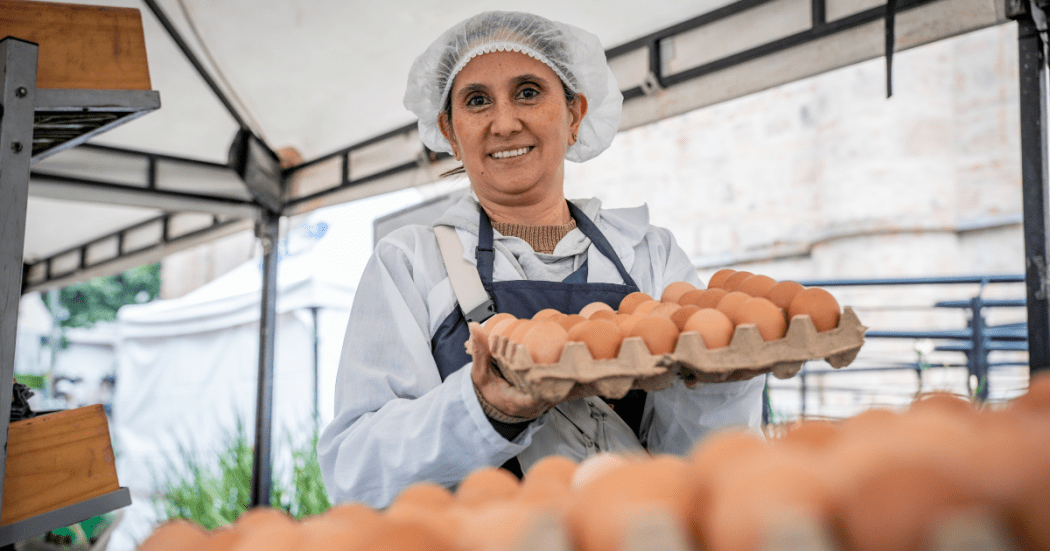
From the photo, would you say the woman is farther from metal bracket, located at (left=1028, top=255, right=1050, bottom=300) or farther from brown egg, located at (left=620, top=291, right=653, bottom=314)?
metal bracket, located at (left=1028, top=255, right=1050, bottom=300)

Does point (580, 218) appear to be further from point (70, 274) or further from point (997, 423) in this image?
point (70, 274)

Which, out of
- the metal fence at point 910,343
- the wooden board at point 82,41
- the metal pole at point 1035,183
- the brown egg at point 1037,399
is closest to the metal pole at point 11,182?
the wooden board at point 82,41

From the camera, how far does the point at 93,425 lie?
148 centimetres

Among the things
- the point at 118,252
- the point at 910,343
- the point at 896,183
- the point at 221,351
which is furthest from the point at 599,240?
the point at 910,343

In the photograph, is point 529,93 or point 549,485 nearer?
point 549,485

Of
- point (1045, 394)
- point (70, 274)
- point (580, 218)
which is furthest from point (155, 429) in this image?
point (1045, 394)

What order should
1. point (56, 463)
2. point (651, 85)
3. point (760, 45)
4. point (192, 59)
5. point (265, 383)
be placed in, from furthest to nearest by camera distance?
point (265, 383), point (192, 59), point (651, 85), point (760, 45), point (56, 463)

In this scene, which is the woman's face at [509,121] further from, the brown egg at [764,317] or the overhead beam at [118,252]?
the overhead beam at [118,252]

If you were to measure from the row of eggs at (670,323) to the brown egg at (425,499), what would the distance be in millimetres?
296

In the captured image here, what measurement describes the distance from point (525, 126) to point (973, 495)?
4.04 feet

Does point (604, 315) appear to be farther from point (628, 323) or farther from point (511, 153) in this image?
point (511, 153)

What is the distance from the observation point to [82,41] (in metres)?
1.50

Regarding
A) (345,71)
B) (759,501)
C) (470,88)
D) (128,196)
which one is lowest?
(759,501)

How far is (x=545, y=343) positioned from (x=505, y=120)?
697 millimetres
